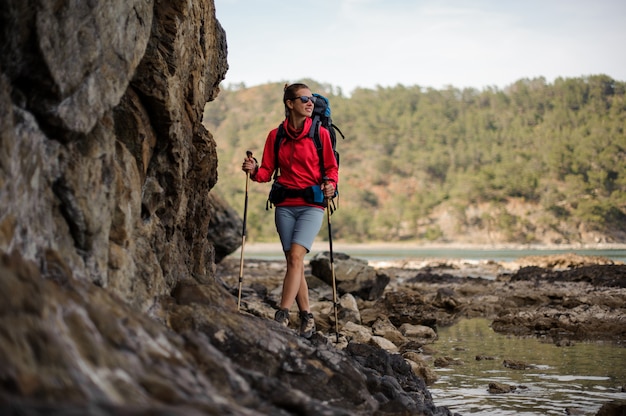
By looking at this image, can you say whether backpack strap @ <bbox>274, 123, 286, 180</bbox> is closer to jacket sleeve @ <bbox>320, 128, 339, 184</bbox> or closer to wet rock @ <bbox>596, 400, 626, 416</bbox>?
jacket sleeve @ <bbox>320, 128, 339, 184</bbox>

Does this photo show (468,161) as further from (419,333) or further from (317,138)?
(317,138)

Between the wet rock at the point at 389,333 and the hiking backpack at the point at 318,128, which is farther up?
the hiking backpack at the point at 318,128

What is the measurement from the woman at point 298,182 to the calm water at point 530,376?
6.47 ft

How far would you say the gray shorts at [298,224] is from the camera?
7.28 m

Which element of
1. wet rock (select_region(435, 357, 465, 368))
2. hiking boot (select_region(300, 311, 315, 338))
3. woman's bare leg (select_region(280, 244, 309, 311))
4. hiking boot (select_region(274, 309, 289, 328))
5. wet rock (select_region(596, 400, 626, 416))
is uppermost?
woman's bare leg (select_region(280, 244, 309, 311))

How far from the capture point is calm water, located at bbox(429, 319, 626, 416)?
7.52 meters

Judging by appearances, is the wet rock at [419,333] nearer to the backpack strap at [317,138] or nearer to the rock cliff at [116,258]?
the rock cliff at [116,258]

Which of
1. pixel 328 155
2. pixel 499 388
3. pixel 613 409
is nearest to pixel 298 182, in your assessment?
pixel 328 155

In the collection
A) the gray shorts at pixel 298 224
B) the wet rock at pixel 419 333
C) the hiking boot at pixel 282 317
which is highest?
the gray shorts at pixel 298 224

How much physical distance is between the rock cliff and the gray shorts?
99 cm

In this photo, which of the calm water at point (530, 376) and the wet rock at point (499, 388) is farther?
the wet rock at point (499, 388)

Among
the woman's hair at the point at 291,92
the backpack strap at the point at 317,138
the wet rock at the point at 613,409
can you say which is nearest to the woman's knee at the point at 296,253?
the backpack strap at the point at 317,138

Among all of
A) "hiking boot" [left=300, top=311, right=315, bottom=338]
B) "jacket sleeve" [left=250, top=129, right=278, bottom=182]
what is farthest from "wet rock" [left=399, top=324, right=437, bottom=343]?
"jacket sleeve" [left=250, top=129, right=278, bottom=182]

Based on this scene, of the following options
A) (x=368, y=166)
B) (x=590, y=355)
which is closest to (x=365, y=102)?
(x=368, y=166)
